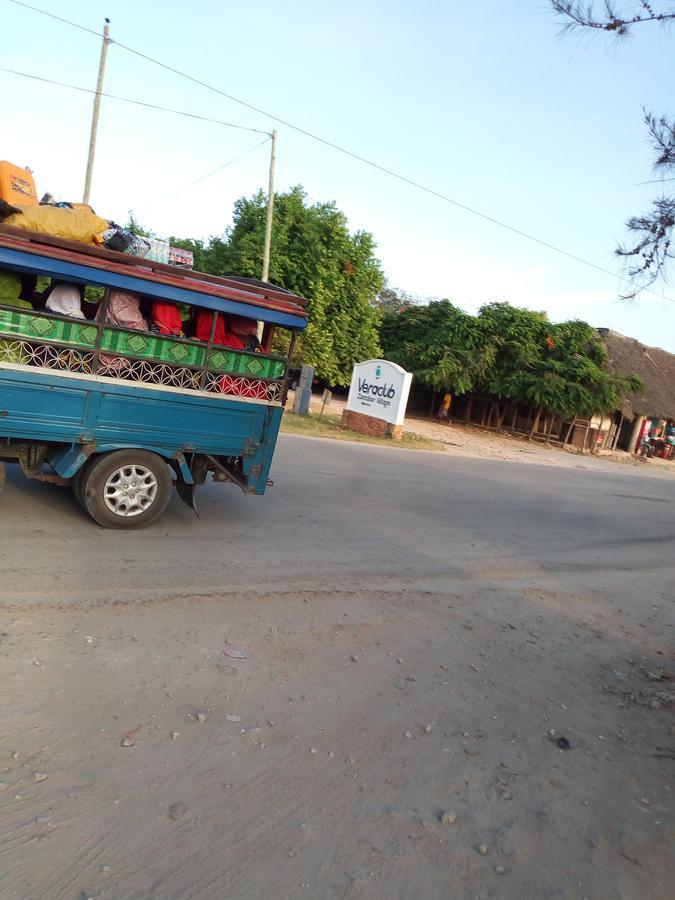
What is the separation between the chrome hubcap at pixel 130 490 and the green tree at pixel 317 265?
20131 millimetres

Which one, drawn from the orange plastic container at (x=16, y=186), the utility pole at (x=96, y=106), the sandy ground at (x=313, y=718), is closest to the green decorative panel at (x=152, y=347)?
the orange plastic container at (x=16, y=186)

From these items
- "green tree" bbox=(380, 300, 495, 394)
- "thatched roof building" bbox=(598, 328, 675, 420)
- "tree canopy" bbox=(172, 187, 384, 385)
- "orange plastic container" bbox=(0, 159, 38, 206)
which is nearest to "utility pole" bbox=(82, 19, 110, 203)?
"tree canopy" bbox=(172, 187, 384, 385)

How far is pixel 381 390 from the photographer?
830 inches

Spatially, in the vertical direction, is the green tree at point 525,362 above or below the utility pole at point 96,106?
below

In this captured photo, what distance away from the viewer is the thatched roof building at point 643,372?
33.4m

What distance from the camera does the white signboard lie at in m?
20.5

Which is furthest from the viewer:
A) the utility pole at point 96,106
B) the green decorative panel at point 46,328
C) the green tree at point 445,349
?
the green tree at point 445,349

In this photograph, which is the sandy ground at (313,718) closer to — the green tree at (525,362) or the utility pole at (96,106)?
the utility pole at (96,106)

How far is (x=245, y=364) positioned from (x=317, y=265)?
2131 centimetres

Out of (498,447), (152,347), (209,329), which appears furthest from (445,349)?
(152,347)

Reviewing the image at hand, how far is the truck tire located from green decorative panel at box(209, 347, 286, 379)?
110 centimetres

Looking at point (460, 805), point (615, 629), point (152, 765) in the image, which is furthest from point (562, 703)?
point (152, 765)

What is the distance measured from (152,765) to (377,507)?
7.13 m

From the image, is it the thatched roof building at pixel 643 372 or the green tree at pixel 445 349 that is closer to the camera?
the green tree at pixel 445 349
